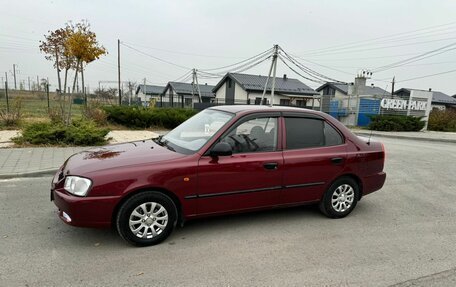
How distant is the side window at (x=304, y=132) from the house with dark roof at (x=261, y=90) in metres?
34.9

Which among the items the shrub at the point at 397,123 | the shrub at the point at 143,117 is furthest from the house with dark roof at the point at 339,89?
the shrub at the point at 143,117

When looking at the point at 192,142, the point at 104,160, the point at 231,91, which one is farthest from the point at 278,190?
the point at 231,91

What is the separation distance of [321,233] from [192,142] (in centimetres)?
204

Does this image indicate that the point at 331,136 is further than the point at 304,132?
Yes

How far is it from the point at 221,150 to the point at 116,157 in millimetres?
1260

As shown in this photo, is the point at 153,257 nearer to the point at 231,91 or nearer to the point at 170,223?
the point at 170,223

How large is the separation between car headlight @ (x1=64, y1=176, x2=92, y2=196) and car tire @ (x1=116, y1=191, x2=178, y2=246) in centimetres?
43

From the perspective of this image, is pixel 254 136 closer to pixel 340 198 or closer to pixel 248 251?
pixel 248 251

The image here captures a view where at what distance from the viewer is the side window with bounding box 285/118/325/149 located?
445 centimetres

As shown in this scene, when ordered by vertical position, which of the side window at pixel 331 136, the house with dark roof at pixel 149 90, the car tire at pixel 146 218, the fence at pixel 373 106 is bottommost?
the car tire at pixel 146 218

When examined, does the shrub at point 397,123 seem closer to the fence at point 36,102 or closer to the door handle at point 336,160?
the fence at point 36,102

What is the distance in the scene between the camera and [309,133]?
4602mm

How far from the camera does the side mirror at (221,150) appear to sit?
384 centimetres

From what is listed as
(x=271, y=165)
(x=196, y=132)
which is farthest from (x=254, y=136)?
(x=196, y=132)
